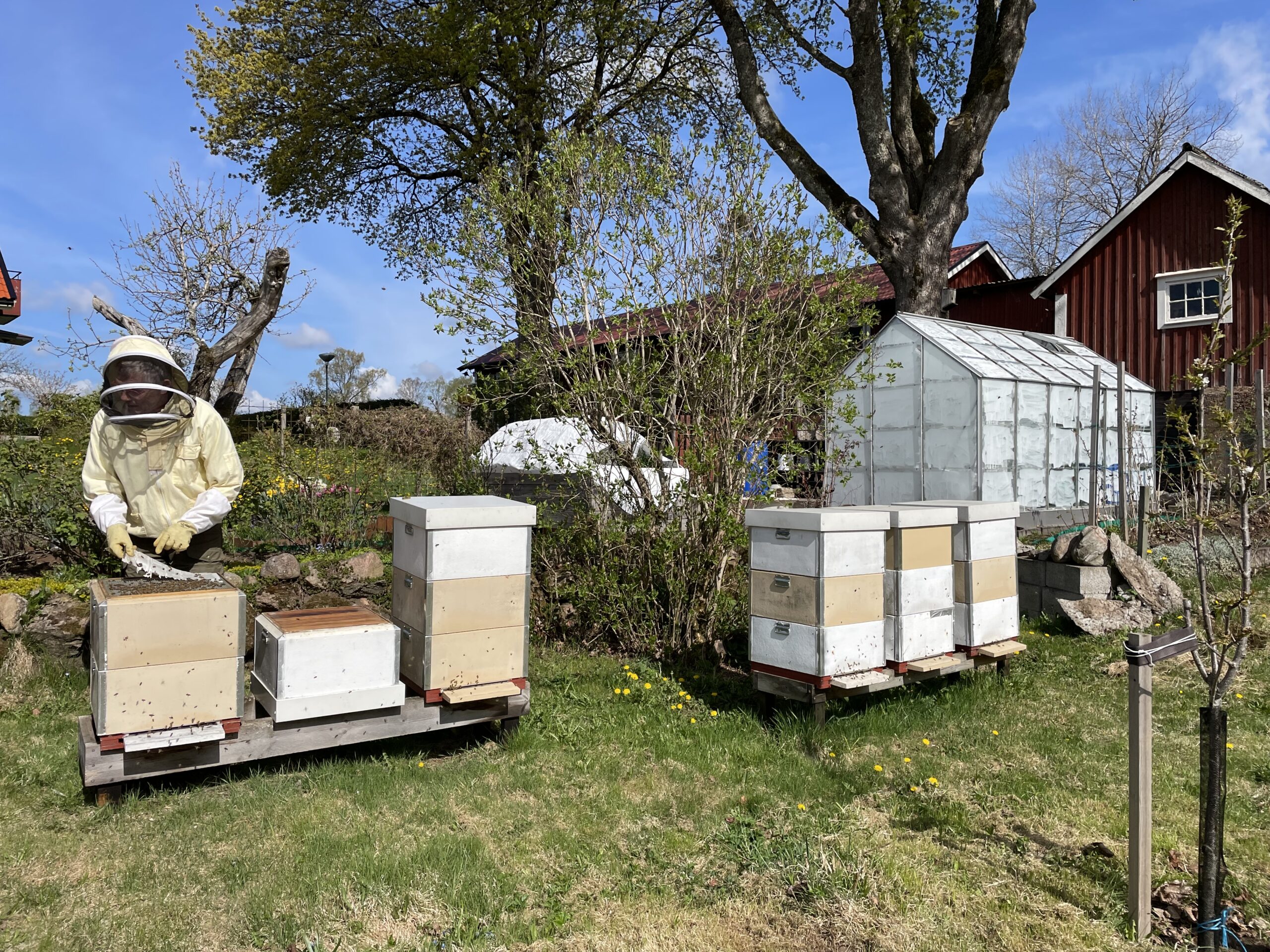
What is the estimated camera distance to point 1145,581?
794cm

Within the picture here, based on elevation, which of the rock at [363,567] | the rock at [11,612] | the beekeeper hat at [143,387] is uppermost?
the beekeeper hat at [143,387]

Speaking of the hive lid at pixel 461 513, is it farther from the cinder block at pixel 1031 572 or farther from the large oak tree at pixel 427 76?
the large oak tree at pixel 427 76

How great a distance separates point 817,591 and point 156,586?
3.34m

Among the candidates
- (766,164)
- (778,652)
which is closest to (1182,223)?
(766,164)

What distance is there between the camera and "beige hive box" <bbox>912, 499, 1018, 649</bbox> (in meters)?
5.59

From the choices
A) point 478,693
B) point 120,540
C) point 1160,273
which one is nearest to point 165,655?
point 120,540

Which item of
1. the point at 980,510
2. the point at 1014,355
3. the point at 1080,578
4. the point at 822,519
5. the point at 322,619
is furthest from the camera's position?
the point at 1014,355

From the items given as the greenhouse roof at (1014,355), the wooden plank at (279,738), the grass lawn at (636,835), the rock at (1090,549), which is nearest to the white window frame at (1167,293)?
the greenhouse roof at (1014,355)

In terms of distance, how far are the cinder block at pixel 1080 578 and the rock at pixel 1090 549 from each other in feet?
0.16

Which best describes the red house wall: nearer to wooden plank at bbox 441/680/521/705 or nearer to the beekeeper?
wooden plank at bbox 441/680/521/705

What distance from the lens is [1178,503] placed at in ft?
33.0

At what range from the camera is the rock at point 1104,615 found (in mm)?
7449

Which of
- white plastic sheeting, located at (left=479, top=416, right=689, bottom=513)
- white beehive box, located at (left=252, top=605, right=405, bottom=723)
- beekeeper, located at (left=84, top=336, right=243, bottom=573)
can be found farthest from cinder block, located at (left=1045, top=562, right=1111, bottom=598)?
beekeeper, located at (left=84, top=336, right=243, bottom=573)

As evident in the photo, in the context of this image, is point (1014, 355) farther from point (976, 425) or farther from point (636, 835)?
point (636, 835)
